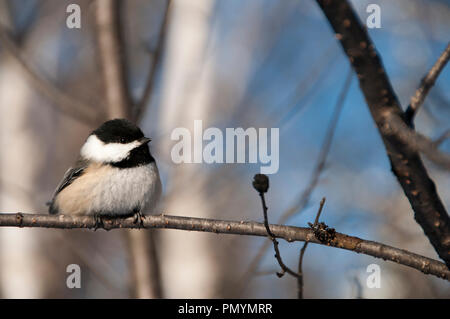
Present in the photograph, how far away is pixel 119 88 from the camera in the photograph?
10.2 feet

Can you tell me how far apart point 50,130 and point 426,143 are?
823 centimetres

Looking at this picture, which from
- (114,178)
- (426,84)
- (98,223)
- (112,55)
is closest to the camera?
(426,84)

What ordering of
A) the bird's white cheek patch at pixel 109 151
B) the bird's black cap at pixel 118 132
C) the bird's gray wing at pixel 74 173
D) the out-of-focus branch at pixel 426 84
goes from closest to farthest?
the out-of-focus branch at pixel 426 84
the bird's black cap at pixel 118 132
the bird's white cheek patch at pixel 109 151
the bird's gray wing at pixel 74 173

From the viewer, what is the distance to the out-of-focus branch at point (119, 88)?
3059mm

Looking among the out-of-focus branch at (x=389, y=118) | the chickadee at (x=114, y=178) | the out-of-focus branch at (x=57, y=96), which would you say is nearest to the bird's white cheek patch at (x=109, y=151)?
the chickadee at (x=114, y=178)

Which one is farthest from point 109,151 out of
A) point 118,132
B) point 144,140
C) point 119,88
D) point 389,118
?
point 389,118

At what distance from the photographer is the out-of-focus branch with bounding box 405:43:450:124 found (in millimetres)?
1669

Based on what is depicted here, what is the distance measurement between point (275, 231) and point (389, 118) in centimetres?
75

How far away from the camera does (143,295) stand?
130 inches

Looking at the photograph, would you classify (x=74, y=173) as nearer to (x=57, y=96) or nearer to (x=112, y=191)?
(x=112, y=191)

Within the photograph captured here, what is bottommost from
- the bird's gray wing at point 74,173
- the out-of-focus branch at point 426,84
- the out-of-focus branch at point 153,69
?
the out-of-focus branch at point 426,84

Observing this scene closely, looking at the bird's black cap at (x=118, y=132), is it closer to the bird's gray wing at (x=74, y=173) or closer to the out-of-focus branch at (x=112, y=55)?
the out-of-focus branch at (x=112, y=55)
